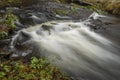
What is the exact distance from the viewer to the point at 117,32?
1233 centimetres

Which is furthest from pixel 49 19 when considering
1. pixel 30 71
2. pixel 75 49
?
pixel 30 71

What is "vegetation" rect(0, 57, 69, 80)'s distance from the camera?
6.32 metres

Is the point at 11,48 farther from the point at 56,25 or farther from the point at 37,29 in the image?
the point at 56,25

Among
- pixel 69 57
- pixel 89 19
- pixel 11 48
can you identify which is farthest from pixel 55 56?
pixel 89 19

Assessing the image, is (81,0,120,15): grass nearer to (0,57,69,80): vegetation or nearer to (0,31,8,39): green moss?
(0,31,8,39): green moss

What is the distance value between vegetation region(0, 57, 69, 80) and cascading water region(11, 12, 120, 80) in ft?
1.79

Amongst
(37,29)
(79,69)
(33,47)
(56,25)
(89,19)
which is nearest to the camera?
(79,69)

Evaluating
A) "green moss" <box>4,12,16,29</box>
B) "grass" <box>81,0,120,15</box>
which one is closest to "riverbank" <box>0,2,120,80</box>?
"green moss" <box>4,12,16,29</box>

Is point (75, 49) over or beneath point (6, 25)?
beneath

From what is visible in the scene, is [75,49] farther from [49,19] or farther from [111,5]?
[111,5]

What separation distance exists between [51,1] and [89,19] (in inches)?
253

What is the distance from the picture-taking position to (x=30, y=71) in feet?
22.6

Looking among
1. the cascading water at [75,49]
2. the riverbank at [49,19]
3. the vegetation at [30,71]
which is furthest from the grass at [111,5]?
the vegetation at [30,71]

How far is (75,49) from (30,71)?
336 cm
